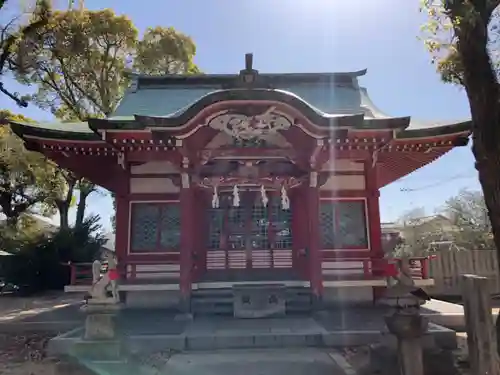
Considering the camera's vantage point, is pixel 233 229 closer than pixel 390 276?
No

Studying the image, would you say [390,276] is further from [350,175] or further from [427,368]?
[350,175]

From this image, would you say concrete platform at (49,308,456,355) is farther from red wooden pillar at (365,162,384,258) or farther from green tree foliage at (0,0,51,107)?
green tree foliage at (0,0,51,107)

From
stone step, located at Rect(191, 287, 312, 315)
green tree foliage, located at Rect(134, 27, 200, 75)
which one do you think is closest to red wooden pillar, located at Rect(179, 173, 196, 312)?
stone step, located at Rect(191, 287, 312, 315)

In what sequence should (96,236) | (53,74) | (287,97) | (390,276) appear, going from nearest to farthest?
(390,276) → (287,97) → (96,236) → (53,74)

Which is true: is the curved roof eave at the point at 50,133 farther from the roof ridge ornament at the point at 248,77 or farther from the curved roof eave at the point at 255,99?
the roof ridge ornament at the point at 248,77

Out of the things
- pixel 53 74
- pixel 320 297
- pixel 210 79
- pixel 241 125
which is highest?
pixel 53 74

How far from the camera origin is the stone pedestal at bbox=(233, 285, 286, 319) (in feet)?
25.0

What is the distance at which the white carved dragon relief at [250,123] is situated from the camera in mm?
7324

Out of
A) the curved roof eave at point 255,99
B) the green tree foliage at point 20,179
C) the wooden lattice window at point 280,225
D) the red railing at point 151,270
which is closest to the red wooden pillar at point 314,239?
the wooden lattice window at point 280,225

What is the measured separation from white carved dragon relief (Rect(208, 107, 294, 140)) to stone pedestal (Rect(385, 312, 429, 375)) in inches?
160

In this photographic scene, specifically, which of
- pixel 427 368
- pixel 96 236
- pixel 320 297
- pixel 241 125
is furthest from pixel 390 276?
pixel 96 236

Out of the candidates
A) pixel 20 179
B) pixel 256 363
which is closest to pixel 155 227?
pixel 256 363

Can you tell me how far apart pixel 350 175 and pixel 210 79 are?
5.53 metres

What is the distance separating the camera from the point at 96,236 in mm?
15859
